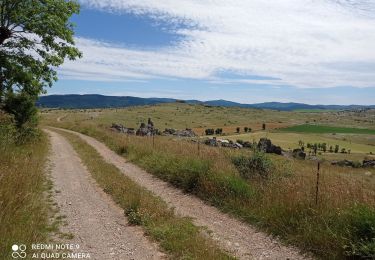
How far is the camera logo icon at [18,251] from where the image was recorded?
582 cm

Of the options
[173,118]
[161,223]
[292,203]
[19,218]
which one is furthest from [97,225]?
[173,118]

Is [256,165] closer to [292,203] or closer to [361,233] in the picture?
[292,203]

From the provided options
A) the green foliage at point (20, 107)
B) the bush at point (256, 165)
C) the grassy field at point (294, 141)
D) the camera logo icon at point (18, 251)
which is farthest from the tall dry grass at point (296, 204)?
the grassy field at point (294, 141)

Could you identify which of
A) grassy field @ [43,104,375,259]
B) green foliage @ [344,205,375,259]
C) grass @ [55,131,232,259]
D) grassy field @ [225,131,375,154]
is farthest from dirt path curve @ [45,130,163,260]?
grassy field @ [225,131,375,154]

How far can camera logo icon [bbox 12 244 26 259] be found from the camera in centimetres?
582

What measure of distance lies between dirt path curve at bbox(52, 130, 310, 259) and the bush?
6.53 ft

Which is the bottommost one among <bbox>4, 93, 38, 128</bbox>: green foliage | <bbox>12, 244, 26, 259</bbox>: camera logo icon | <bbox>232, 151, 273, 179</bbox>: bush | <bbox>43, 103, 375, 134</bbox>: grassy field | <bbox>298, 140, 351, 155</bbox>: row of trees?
<bbox>298, 140, 351, 155</bbox>: row of trees

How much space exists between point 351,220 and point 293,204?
1728 millimetres

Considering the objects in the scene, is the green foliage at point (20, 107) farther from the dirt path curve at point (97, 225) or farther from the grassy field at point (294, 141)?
the grassy field at point (294, 141)

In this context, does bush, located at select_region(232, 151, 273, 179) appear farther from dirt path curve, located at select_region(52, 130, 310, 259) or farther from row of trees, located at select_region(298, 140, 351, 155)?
row of trees, located at select_region(298, 140, 351, 155)

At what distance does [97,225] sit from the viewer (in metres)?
9.14

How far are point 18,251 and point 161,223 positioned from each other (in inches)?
150

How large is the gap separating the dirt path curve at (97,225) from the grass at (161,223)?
0.25 metres

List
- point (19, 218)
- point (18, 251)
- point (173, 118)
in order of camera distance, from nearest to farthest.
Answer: point (18, 251) → point (19, 218) → point (173, 118)
